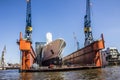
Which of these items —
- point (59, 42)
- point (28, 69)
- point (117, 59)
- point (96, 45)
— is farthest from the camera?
point (117, 59)

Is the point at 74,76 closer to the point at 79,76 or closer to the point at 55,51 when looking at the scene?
the point at 79,76

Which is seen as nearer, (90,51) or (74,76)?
(74,76)

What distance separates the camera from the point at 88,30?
125 m

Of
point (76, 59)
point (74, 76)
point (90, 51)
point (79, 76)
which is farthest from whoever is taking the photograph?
point (76, 59)

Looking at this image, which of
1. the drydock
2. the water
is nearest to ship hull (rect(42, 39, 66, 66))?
the drydock

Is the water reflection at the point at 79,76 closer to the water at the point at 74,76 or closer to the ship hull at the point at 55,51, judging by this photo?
the water at the point at 74,76

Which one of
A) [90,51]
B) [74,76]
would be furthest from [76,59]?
[74,76]

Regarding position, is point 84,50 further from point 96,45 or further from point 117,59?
point 117,59

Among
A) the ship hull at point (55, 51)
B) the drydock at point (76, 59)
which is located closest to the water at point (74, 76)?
the drydock at point (76, 59)

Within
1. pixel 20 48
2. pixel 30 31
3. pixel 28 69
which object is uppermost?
pixel 30 31

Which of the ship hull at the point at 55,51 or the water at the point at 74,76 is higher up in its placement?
the ship hull at the point at 55,51

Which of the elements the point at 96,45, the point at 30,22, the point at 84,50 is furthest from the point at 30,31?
the point at 96,45

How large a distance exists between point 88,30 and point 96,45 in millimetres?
36364

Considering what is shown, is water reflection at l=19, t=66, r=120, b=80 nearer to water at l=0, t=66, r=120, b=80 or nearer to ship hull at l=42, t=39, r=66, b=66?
water at l=0, t=66, r=120, b=80
